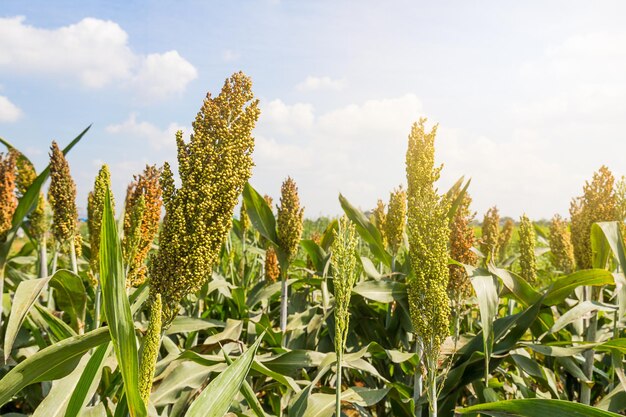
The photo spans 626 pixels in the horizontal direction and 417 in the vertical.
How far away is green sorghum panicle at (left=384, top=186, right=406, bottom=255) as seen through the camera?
313 cm

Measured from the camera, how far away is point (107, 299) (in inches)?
43.6

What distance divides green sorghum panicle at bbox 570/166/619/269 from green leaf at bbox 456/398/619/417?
1.81 meters

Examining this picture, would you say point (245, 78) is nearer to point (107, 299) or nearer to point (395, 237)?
point (107, 299)

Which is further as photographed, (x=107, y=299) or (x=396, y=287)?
(x=396, y=287)

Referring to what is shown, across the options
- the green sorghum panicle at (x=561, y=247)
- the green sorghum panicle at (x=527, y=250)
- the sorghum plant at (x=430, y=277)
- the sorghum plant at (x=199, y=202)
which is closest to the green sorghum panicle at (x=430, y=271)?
the sorghum plant at (x=430, y=277)

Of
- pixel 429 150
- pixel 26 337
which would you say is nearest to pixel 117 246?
pixel 429 150

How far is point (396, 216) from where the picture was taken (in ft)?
10.3

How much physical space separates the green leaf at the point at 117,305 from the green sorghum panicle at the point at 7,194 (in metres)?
1.37

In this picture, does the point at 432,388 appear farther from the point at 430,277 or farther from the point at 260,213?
the point at 260,213

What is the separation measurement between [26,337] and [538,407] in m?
2.60

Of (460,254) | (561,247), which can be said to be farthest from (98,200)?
(561,247)

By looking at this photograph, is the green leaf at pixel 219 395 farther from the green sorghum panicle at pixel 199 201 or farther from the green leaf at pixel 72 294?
the green leaf at pixel 72 294

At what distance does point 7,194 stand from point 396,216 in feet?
6.88

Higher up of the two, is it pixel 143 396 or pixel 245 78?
pixel 245 78
